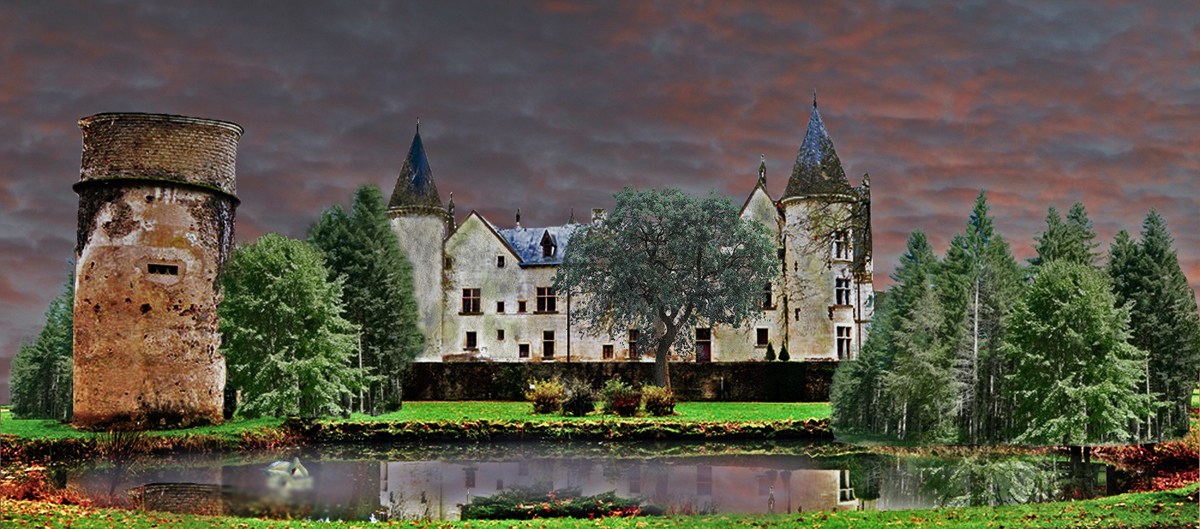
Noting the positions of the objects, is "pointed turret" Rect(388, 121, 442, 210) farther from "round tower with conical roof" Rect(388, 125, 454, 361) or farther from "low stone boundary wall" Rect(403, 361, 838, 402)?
"low stone boundary wall" Rect(403, 361, 838, 402)

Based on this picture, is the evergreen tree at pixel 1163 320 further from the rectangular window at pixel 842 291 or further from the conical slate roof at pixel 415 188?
the conical slate roof at pixel 415 188

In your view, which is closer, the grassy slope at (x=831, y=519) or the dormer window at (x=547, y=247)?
the grassy slope at (x=831, y=519)

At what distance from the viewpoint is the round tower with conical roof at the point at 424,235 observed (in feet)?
167

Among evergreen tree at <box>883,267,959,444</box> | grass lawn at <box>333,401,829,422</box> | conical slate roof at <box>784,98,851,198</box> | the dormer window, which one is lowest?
grass lawn at <box>333,401,829,422</box>

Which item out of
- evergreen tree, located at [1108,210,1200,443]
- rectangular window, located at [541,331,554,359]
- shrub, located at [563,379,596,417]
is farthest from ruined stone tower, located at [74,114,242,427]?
evergreen tree, located at [1108,210,1200,443]

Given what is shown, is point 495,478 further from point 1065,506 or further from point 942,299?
point 942,299

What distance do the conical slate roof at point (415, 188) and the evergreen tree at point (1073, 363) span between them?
114 feet

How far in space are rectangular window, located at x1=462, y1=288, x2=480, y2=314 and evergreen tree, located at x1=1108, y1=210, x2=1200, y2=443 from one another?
3405 centimetres

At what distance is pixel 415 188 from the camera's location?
5138cm

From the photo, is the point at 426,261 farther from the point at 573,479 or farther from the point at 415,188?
the point at 573,479

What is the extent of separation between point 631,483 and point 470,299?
3461 centimetres

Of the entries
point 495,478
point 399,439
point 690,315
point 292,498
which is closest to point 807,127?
point 690,315

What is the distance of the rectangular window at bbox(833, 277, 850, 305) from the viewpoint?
1897 inches

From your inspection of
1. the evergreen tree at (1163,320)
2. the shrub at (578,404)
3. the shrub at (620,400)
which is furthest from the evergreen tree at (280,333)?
the evergreen tree at (1163,320)
